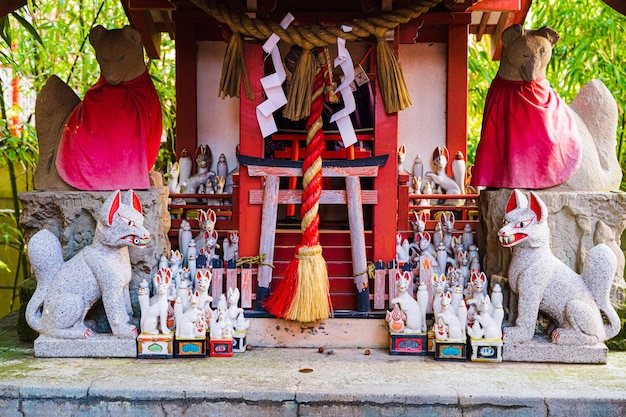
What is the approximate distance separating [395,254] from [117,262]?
6.85 feet

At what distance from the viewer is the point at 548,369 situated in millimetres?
4973

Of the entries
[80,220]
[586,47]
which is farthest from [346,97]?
[586,47]

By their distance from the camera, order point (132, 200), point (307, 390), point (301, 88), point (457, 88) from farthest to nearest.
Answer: point (457, 88), point (301, 88), point (132, 200), point (307, 390)

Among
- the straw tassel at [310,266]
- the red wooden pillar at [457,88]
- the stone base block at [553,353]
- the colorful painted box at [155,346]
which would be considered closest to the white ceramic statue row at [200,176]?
the straw tassel at [310,266]

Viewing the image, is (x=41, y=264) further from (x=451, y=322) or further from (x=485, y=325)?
(x=485, y=325)

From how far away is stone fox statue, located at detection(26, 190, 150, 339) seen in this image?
16.9 ft

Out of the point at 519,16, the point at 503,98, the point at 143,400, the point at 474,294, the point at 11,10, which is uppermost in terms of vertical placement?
the point at 519,16

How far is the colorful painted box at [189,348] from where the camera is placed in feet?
16.9

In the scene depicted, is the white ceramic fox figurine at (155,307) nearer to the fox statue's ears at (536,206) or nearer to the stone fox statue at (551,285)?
the stone fox statue at (551,285)

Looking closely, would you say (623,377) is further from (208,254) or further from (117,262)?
(117,262)

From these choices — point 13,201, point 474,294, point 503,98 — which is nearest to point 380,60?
point 503,98

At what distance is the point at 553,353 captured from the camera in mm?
5121

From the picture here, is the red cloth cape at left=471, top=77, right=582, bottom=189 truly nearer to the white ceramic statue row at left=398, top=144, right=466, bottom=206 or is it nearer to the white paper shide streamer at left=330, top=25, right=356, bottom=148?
the white paper shide streamer at left=330, top=25, right=356, bottom=148

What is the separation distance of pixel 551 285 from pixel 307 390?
1.94 m
